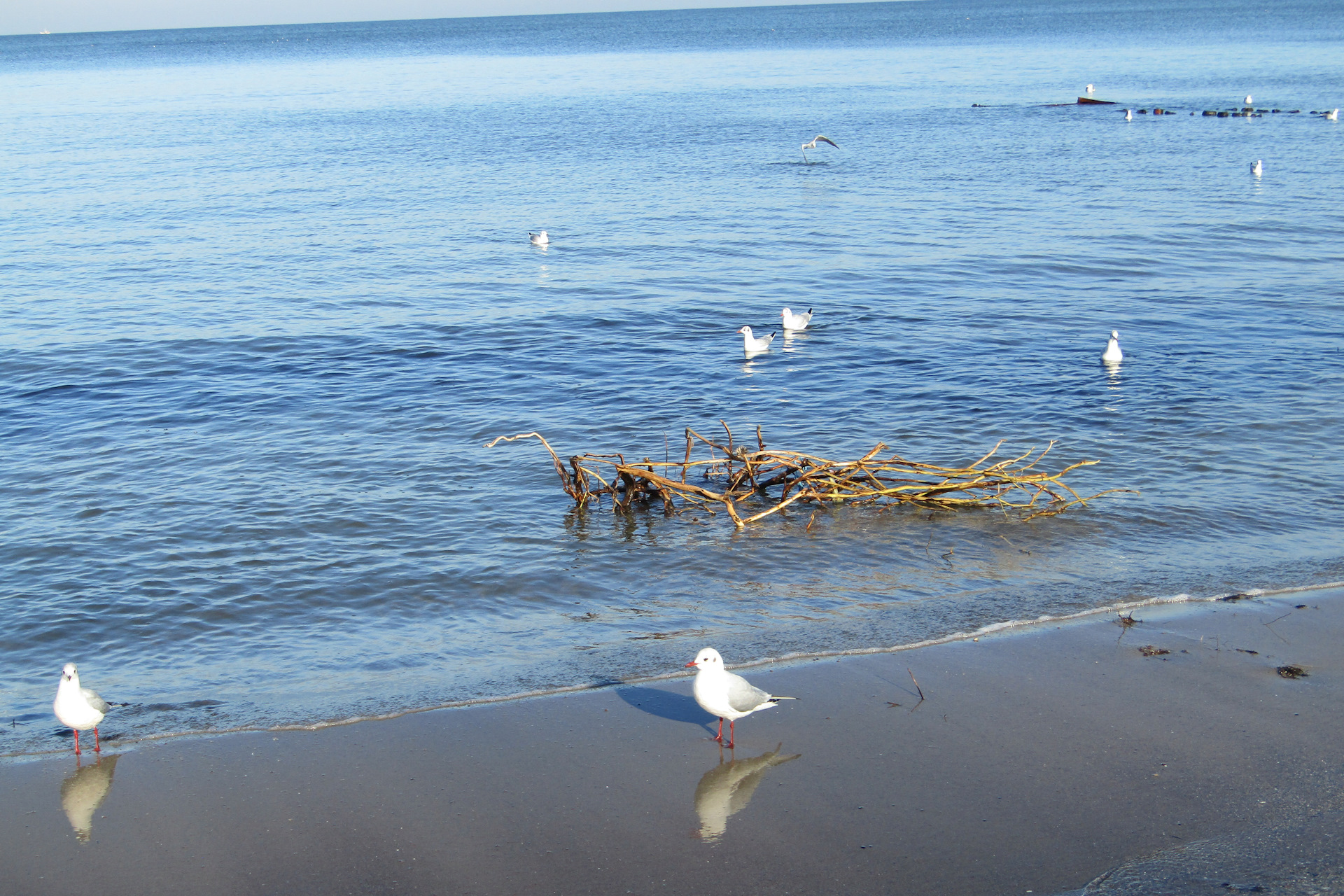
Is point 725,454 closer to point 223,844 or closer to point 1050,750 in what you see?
point 1050,750

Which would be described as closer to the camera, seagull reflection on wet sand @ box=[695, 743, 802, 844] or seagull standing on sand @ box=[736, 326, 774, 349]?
seagull reflection on wet sand @ box=[695, 743, 802, 844]

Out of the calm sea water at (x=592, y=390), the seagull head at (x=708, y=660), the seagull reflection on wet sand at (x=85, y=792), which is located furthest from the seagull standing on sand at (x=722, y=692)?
the seagull reflection on wet sand at (x=85, y=792)

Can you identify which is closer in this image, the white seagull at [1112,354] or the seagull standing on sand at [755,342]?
the white seagull at [1112,354]

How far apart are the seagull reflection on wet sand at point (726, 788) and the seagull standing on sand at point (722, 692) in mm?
244

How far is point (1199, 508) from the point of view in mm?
10023

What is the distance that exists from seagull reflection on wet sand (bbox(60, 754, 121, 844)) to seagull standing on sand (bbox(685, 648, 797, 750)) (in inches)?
131

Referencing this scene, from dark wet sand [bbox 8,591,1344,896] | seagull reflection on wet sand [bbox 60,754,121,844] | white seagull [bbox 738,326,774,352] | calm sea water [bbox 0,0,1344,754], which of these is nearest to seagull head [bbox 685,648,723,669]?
dark wet sand [bbox 8,591,1344,896]

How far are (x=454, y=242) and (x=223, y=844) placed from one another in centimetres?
2115

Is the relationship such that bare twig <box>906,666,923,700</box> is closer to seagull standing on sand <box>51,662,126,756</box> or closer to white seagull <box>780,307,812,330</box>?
seagull standing on sand <box>51,662,126,756</box>

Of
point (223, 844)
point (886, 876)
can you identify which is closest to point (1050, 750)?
point (886, 876)

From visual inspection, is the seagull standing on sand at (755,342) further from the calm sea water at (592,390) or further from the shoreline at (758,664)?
the shoreline at (758,664)

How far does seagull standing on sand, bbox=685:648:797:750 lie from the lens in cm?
604

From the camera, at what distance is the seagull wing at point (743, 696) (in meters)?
6.13

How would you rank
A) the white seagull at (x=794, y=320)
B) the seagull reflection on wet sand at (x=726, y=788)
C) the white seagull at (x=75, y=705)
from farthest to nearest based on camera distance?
the white seagull at (x=794, y=320), the white seagull at (x=75, y=705), the seagull reflection on wet sand at (x=726, y=788)
